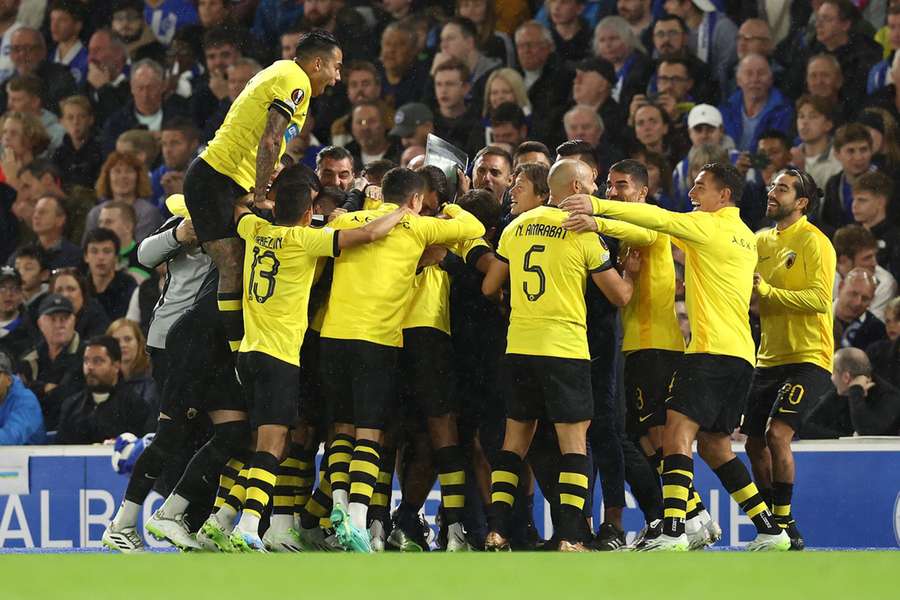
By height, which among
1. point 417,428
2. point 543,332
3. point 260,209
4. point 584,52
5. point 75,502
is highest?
point 584,52

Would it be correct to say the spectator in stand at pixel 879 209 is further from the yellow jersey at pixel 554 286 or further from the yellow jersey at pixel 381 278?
the yellow jersey at pixel 381 278

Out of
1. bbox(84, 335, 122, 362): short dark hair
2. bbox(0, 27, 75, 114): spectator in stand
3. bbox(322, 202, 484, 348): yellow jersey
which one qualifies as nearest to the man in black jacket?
bbox(322, 202, 484, 348): yellow jersey

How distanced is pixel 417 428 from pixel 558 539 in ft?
3.85

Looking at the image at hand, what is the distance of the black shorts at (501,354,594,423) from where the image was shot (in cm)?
760

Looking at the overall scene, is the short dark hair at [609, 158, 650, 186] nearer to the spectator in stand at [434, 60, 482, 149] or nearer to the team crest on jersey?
the team crest on jersey

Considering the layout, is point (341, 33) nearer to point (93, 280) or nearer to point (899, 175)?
point (93, 280)

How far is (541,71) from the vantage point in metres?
12.5

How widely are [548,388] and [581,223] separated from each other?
0.84 metres

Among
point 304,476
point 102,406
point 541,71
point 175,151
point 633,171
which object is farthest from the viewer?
point 175,151

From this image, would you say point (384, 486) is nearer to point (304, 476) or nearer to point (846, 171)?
point (304, 476)

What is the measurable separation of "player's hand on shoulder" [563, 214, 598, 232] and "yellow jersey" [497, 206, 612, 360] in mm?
177

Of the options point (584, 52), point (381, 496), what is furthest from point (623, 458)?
point (584, 52)

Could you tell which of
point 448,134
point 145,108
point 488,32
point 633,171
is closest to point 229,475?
point 633,171

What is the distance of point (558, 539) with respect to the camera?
767cm
